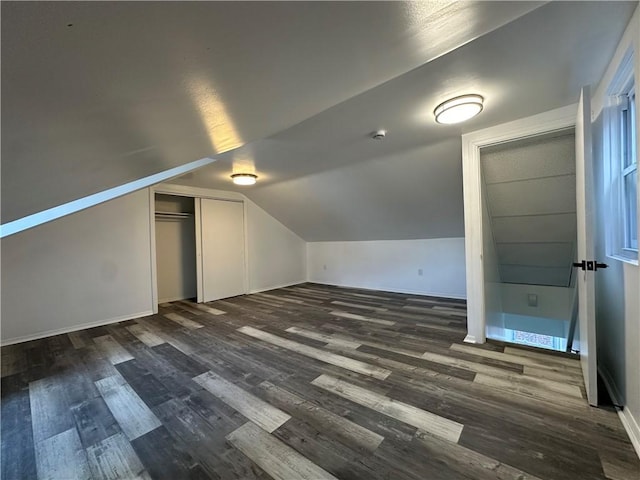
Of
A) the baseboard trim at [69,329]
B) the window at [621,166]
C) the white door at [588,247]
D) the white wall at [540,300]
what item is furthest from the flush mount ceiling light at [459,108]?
the baseboard trim at [69,329]

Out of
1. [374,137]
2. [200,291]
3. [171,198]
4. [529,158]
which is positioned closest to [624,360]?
[529,158]

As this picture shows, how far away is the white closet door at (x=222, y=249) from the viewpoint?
4922mm

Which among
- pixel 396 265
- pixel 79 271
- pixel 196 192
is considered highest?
pixel 196 192

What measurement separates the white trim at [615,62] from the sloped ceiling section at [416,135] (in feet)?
0.13

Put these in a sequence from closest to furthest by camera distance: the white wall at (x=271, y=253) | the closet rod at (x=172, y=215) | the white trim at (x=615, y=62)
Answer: the white trim at (x=615, y=62)
the closet rod at (x=172, y=215)
the white wall at (x=271, y=253)

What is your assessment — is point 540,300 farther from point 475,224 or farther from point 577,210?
point 577,210

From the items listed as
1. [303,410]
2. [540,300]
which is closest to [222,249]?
[303,410]

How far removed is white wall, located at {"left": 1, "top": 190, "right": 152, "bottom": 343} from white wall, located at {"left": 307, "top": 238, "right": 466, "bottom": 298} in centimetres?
380

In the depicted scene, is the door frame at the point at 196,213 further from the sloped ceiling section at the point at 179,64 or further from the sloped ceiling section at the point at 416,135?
the sloped ceiling section at the point at 179,64

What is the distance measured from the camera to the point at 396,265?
5.25 meters

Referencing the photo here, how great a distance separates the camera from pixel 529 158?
2838 millimetres

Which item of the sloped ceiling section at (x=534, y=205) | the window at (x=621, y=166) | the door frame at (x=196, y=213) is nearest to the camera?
the window at (x=621, y=166)

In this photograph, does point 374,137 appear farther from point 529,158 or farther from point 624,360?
point 624,360

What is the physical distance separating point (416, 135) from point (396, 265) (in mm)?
3079
